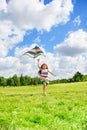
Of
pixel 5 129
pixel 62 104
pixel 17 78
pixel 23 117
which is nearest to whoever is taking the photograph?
pixel 5 129

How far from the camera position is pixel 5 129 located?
→ 10.4 meters

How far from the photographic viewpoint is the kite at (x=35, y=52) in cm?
2502

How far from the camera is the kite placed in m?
25.0

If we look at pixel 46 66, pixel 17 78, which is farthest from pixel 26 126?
pixel 17 78

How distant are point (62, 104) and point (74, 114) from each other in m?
3.35

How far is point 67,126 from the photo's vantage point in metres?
11.4

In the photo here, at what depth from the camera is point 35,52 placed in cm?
2511

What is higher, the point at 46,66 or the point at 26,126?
the point at 46,66

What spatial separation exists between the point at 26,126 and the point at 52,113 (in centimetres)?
272

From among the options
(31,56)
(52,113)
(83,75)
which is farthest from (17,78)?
(52,113)

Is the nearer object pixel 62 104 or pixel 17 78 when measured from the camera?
pixel 62 104

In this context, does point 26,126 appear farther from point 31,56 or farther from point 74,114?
point 31,56

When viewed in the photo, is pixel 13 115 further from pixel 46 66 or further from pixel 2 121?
pixel 46 66

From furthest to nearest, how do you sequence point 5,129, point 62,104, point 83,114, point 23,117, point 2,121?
point 62,104
point 83,114
point 23,117
point 2,121
point 5,129
